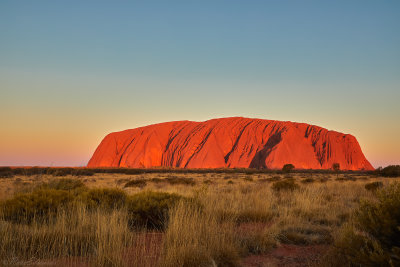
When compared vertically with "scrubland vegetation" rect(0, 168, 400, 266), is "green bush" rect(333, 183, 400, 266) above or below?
above

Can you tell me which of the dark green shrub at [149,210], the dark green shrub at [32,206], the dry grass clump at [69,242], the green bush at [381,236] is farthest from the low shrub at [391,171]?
the dry grass clump at [69,242]

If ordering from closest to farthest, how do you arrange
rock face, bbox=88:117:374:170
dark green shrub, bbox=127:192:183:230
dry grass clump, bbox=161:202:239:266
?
dry grass clump, bbox=161:202:239:266 → dark green shrub, bbox=127:192:183:230 → rock face, bbox=88:117:374:170

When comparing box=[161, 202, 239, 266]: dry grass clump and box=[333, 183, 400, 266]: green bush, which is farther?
box=[161, 202, 239, 266]: dry grass clump

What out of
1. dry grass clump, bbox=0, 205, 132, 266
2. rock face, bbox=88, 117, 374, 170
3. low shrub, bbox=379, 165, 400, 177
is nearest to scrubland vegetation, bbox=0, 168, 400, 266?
dry grass clump, bbox=0, 205, 132, 266

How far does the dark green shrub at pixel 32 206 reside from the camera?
5.71m

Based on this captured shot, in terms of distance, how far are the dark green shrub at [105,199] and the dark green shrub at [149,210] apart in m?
0.39

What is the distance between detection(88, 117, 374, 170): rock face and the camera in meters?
65.2

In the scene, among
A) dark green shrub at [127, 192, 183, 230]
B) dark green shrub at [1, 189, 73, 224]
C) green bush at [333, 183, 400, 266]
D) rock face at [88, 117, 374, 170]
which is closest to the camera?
green bush at [333, 183, 400, 266]

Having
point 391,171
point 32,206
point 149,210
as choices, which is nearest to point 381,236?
point 149,210

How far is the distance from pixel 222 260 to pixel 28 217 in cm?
425

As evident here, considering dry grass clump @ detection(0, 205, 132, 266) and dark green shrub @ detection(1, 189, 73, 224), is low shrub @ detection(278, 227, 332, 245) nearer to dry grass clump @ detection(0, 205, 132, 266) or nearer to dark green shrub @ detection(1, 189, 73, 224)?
dry grass clump @ detection(0, 205, 132, 266)

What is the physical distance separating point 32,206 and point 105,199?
1500 millimetres

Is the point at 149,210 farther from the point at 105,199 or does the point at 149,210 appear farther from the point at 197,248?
the point at 197,248

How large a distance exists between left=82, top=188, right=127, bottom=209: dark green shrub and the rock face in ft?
185
